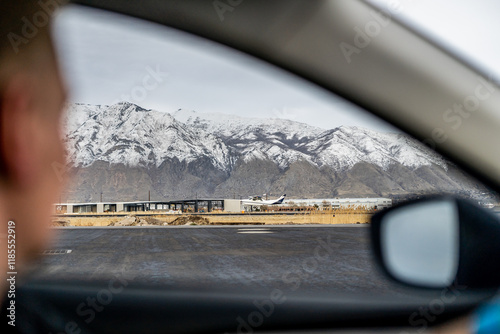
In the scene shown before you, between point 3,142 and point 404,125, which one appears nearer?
point 3,142

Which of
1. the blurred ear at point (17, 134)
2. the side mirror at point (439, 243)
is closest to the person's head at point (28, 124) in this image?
the blurred ear at point (17, 134)

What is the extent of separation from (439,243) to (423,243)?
0.26ft

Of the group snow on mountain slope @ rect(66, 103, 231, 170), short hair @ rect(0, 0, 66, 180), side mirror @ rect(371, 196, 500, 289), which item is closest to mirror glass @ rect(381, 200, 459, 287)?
side mirror @ rect(371, 196, 500, 289)

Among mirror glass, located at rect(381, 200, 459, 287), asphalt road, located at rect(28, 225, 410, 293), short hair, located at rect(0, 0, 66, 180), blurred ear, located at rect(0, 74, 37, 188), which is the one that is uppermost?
short hair, located at rect(0, 0, 66, 180)

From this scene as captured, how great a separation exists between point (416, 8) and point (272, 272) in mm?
8202

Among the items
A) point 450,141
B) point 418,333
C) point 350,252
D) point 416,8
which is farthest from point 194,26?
point 350,252

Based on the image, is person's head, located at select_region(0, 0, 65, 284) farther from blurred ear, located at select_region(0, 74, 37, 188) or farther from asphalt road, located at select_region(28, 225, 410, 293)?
asphalt road, located at select_region(28, 225, 410, 293)

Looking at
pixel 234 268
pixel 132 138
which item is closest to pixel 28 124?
pixel 234 268

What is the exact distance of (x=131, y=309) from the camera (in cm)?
301

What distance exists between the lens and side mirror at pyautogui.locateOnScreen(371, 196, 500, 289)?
1116 millimetres

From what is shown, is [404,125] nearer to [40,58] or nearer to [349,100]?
[349,100]

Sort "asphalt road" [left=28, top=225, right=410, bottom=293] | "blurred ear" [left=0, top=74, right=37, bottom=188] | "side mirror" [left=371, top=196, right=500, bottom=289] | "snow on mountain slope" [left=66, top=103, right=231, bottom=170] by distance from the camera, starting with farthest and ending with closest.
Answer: "asphalt road" [left=28, top=225, right=410, bottom=293], "snow on mountain slope" [left=66, top=103, right=231, bottom=170], "side mirror" [left=371, top=196, right=500, bottom=289], "blurred ear" [left=0, top=74, right=37, bottom=188]

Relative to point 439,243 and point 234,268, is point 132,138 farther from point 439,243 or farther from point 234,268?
point 439,243

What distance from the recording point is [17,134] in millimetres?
945
